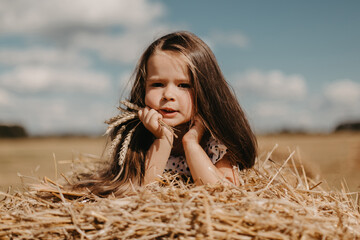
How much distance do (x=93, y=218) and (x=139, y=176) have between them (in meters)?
0.90

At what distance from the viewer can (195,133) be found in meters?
2.58

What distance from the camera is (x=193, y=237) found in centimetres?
154

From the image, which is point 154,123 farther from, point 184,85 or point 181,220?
point 181,220

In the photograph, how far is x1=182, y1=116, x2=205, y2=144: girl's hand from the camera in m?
2.53

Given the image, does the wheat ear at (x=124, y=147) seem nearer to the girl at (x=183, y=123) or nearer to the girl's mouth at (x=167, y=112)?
the girl at (x=183, y=123)

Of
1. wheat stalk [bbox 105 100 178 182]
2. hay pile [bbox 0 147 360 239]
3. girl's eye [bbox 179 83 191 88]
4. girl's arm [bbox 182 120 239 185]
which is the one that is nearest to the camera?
hay pile [bbox 0 147 360 239]

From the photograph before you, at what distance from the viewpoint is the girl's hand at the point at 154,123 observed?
247 cm

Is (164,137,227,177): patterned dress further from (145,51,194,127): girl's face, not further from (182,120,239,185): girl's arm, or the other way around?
(145,51,194,127): girl's face

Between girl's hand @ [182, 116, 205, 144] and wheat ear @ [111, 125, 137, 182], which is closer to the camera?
wheat ear @ [111, 125, 137, 182]

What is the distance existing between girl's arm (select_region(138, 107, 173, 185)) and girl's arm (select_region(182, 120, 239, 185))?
14cm

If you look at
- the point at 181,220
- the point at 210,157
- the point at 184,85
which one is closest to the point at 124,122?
the point at 184,85

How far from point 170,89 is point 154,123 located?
0.27 meters

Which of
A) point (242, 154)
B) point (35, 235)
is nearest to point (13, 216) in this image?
point (35, 235)

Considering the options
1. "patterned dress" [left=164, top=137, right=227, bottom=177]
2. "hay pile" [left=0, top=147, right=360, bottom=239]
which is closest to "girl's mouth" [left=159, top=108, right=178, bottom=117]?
"patterned dress" [left=164, top=137, right=227, bottom=177]
